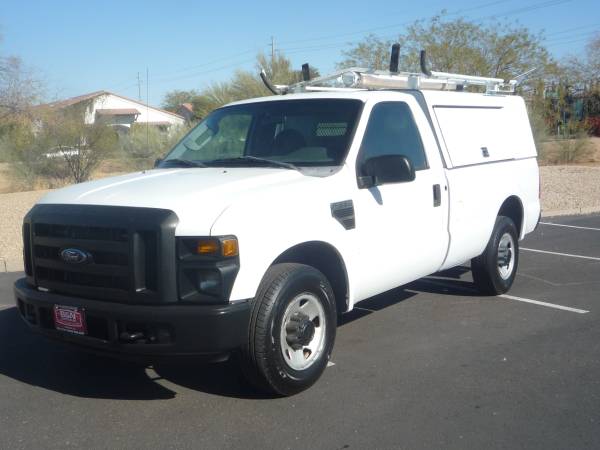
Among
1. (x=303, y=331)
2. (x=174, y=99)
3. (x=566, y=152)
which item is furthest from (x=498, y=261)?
(x=174, y=99)

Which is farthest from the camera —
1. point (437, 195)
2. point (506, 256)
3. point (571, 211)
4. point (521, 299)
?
point (571, 211)

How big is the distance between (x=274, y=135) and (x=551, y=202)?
10693 mm

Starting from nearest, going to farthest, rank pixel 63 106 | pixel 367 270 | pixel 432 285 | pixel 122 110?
pixel 367 270 < pixel 432 285 < pixel 63 106 < pixel 122 110

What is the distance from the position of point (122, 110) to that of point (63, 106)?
43533mm

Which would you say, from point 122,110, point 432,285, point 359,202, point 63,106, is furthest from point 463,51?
point 122,110

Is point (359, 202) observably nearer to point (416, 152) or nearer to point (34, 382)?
point (416, 152)

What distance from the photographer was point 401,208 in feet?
18.2

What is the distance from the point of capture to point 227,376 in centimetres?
506

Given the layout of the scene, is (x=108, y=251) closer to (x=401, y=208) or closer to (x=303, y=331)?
(x=303, y=331)

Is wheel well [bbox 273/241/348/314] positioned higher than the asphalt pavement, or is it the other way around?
wheel well [bbox 273/241/348/314]

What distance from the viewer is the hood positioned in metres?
4.16

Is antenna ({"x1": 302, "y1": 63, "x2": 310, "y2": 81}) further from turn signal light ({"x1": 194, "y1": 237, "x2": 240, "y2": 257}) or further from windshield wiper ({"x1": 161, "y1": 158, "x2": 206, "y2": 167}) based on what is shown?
turn signal light ({"x1": 194, "y1": 237, "x2": 240, "y2": 257})

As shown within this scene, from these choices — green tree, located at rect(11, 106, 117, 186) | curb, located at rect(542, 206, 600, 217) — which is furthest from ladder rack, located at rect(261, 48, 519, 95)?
green tree, located at rect(11, 106, 117, 186)

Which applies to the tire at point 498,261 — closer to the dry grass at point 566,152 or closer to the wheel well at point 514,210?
the wheel well at point 514,210
